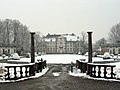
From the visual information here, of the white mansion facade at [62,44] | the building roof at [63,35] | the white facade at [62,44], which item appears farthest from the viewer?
the building roof at [63,35]

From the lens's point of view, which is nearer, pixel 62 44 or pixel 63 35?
pixel 62 44

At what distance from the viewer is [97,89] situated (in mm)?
10414

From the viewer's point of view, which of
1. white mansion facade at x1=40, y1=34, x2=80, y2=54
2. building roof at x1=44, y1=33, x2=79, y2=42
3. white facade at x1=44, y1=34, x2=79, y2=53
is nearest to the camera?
white mansion facade at x1=40, y1=34, x2=80, y2=54

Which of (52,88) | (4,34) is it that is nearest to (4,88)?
(52,88)

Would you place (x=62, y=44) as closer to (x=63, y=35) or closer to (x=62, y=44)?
(x=62, y=44)

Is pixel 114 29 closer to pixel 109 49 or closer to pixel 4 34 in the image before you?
pixel 109 49

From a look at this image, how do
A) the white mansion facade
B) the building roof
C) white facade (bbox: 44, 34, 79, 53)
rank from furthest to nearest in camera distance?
the building roof < white facade (bbox: 44, 34, 79, 53) < the white mansion facade

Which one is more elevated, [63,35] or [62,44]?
[63,35]

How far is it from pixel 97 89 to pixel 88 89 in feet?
1.35

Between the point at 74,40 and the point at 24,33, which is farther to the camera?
the point at 74,40

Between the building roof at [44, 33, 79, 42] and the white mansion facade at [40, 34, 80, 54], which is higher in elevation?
the building roof at [44, 33, 79, 42]

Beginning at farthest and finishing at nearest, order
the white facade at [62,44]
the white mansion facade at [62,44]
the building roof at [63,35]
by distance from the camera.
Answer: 1. the building roof at [63,35]
2. the white facade at [62,44]
3. the white mansion facade at [62,44]

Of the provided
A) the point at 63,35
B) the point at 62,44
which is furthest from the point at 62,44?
the point at 63,35

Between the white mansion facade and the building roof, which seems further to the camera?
the building roof
